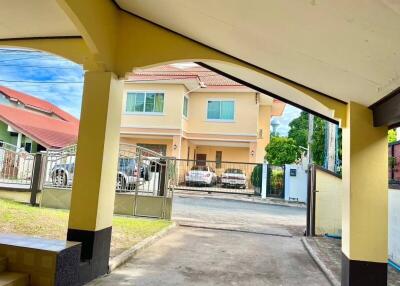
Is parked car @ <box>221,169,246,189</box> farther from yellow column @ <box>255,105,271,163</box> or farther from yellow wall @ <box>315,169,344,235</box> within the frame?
yellow wall @ <box>315,169,344,235</box>

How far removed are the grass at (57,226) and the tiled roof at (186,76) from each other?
11.8m

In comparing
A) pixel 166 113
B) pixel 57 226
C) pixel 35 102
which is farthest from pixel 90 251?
pixel 35 102

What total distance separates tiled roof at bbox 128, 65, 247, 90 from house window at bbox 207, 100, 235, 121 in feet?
3.40

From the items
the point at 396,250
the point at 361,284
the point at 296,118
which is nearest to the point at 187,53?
the point at 361,284

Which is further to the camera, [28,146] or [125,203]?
[28,146]

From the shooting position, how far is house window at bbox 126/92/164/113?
2030 cm

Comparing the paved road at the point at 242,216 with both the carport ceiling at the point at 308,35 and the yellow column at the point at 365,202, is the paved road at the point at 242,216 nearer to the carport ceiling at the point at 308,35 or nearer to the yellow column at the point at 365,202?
the yellow column at the point at 365,202

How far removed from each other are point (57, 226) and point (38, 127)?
14.6 metres

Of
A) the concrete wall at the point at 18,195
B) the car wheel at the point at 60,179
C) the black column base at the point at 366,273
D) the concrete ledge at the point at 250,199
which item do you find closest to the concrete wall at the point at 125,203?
the car wheel at the point at 60,179

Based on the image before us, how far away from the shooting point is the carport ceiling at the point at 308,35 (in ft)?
7.49

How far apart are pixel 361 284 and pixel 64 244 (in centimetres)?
351

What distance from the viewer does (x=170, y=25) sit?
4574 mm

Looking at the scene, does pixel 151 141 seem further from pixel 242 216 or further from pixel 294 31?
pixel 294 31

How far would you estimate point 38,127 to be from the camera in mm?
19641
